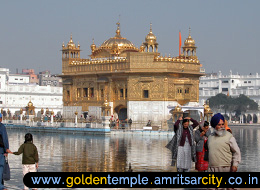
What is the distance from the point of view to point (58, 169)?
55.9 feet

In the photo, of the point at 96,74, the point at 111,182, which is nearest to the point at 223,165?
the point at 111,182

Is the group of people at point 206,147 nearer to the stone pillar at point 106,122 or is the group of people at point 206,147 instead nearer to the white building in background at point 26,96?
the stone pillar at point 106,122

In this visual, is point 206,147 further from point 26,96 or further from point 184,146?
point 26,96

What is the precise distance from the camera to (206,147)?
33.1 ft

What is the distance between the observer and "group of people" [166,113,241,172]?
940 cm

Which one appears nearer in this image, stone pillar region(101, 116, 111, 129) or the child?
the child

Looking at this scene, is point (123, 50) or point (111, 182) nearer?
point (111, 182)

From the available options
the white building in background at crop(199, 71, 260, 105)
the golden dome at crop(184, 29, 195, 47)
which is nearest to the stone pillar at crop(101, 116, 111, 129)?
the golden dome at crop(184, 29, 195, 47)

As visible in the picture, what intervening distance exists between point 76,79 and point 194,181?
40.3 m

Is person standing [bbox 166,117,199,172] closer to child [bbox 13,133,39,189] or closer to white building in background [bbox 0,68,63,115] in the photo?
child [bbox 13,133,39,189]

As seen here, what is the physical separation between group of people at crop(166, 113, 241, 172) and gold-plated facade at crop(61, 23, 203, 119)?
1195 inches

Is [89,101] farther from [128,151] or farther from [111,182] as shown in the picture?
[111,182]

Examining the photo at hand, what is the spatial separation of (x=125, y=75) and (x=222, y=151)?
35.0m

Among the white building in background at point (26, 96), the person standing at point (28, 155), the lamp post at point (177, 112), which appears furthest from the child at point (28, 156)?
the white building in background at point (26, 96)
